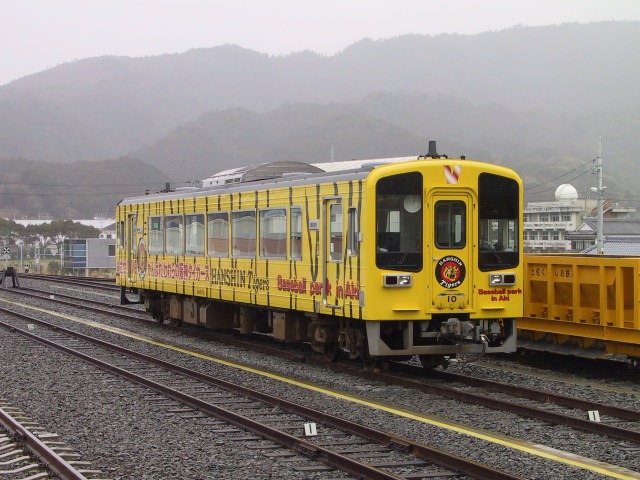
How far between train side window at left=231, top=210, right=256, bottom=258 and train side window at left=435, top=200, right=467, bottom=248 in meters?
4.36

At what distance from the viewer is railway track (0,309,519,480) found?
769 centimetres

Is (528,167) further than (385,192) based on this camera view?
Yes

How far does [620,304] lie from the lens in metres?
13.0

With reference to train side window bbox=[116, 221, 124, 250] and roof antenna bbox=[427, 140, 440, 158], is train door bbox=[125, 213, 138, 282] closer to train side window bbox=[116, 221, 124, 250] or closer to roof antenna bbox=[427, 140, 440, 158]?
train side window bbox=[116, 221, 124, 250]

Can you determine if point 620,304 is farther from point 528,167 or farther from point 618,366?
point 528,167

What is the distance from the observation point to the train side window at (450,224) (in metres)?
12.6

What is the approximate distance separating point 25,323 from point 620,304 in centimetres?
1478

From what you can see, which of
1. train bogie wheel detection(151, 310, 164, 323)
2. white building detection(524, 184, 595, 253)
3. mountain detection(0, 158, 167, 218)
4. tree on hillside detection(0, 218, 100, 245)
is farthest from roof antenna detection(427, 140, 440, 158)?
mountain detection(0, 158, 167, 218)

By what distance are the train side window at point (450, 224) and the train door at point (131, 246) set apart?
447 inches

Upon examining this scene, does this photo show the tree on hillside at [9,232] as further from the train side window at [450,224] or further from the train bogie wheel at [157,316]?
the train side window at [450,224]

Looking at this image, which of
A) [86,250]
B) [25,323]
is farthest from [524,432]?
[86,250]

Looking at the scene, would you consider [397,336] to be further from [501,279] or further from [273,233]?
[273,233]

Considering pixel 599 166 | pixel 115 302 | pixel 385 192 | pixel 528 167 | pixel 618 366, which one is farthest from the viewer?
pixel 528 167

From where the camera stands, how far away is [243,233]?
54.0ft
